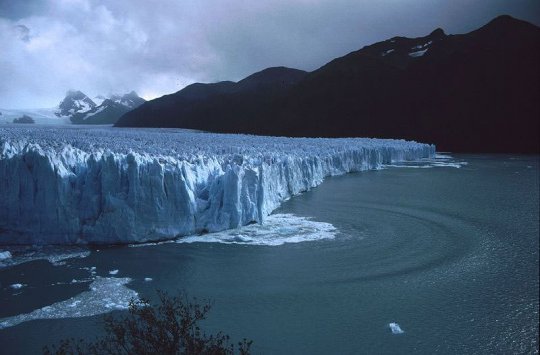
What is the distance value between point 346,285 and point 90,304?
5.32m

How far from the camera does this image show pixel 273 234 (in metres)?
13.4

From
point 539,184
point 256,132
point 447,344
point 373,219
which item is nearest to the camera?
point 447,344

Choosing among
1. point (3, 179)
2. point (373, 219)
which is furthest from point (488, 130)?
point (3, 179)

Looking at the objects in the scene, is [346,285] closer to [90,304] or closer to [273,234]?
[273,234]

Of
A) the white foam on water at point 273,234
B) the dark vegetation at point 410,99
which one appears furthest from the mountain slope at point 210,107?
the white foam on water at point 273,234

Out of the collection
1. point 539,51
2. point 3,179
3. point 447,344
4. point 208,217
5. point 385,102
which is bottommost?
point 447,344

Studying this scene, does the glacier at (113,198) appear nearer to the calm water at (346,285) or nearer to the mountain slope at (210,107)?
the calm water at (346,285)

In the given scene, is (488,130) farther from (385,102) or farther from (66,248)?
(66,248)

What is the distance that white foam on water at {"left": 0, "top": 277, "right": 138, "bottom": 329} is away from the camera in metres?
8.17

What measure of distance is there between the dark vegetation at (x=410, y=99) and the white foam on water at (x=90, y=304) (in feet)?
188

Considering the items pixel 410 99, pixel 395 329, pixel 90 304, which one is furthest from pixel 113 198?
pixel 410 99

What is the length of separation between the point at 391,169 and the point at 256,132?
48547 mm

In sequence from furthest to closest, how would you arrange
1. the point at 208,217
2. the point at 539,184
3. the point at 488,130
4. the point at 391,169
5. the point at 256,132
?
the point at 256,132, the point at 488,130, the point at 391,169, the point at 539,184, the point at 208,217

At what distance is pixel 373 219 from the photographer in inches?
619
